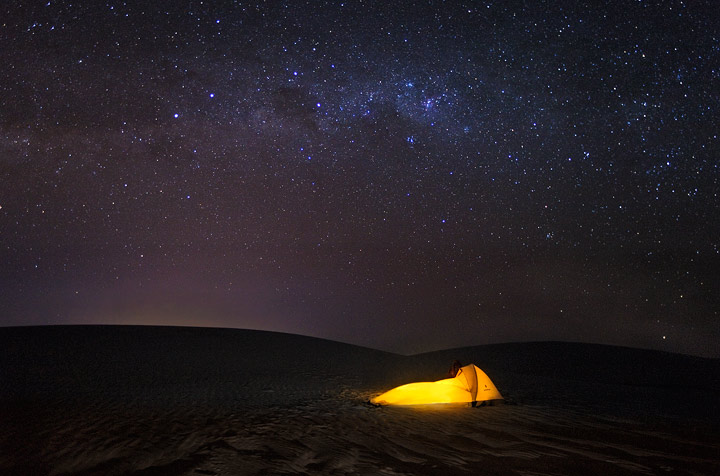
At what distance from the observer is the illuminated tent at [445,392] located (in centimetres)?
927

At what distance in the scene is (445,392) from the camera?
9.53 meters

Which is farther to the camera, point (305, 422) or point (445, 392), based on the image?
point (445, 392)

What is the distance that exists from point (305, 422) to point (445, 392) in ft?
12.6

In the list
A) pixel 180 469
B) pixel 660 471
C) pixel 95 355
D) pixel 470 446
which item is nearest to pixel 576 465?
pixel 660 471

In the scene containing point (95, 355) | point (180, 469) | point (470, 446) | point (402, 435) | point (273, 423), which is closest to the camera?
point (180, 469)

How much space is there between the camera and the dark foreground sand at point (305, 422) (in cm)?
472

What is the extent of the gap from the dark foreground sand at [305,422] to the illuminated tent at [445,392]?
1.72 feet

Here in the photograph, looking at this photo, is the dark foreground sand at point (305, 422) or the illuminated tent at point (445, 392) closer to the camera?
the dark foreground sand at point (305, 422)

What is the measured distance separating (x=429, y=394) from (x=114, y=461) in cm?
646

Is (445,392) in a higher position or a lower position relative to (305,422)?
higher

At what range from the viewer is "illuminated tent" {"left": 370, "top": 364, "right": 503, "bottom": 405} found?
9.27 metres

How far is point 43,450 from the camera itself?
495 centimetres

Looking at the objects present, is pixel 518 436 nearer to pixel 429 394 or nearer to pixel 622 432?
pixel 622 432

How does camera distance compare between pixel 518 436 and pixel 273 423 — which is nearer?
pixel 518 436
